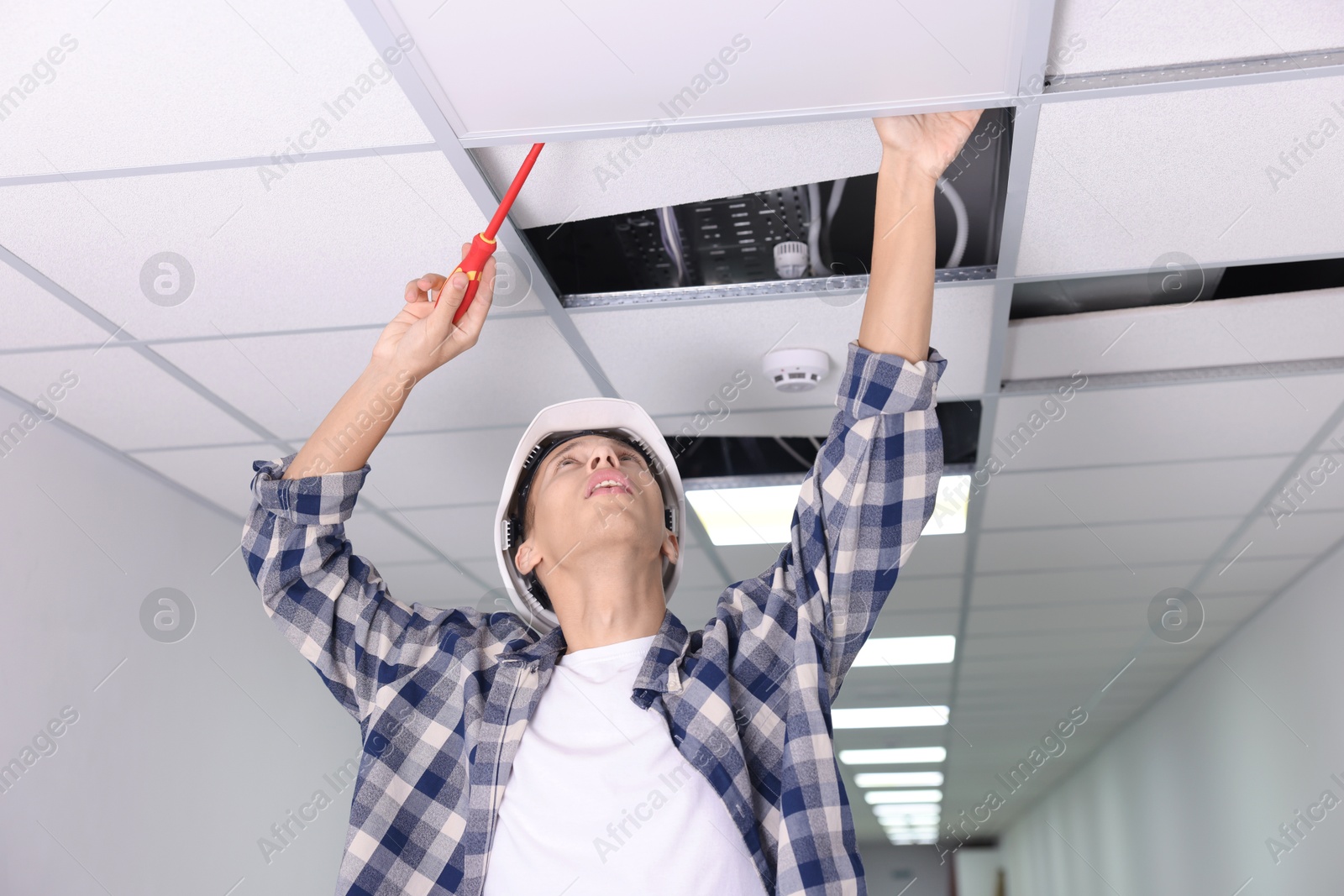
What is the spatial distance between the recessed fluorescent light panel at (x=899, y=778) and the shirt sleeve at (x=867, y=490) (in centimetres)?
608

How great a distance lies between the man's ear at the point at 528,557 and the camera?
5.67 feet

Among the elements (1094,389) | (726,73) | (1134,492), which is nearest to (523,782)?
(726,73)

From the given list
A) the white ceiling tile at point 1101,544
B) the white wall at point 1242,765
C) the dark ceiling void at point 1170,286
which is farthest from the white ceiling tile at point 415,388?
the white wall at point 1242,765

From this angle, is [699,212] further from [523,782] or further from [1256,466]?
[1256,466]

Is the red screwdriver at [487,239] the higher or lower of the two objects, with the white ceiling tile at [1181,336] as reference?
lower

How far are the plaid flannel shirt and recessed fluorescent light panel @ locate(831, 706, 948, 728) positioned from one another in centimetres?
400

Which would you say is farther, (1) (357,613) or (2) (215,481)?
(2) (215,481)

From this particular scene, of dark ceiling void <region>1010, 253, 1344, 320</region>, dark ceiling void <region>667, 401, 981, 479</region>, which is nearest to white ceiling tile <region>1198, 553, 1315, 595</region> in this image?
dark ceiling void <region>667, 401, 981, 479</region>

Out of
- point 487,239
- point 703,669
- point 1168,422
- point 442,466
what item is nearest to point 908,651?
point 1168,422

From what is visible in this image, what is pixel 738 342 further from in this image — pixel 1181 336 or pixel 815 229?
pixel 1181 336

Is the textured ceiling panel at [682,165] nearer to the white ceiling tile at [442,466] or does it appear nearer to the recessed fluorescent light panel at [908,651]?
the white ceiling tile at [442,466]

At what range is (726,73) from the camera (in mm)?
1336

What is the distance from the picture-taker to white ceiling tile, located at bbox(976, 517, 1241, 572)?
3.04 m

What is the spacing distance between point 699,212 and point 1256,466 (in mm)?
1706
